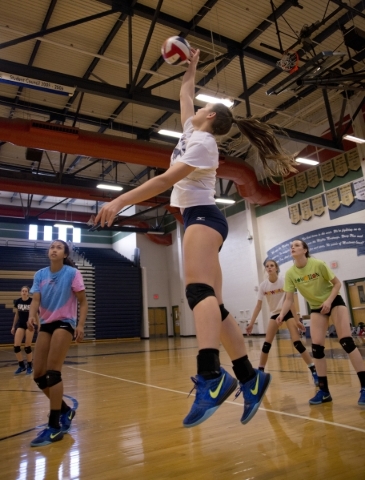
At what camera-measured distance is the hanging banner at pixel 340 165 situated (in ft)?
47.7

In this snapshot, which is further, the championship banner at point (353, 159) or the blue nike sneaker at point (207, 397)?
the championship banner at point (353, 159)

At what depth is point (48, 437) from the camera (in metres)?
2.73

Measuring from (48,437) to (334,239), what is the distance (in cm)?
1398

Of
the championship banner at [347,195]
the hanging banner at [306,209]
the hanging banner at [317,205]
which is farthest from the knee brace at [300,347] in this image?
the hanging banner at [306,209]

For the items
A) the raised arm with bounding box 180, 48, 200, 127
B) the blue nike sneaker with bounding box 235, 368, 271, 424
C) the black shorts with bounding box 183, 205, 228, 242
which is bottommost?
the blue nike sneaker with bounding box 235, 368, 271, 424

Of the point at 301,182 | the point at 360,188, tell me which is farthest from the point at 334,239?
the point at 301,182

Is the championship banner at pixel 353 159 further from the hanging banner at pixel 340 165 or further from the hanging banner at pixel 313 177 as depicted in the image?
the hanging banner at pixel 313 177

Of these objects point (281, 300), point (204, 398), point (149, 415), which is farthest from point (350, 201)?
point (204, 398)

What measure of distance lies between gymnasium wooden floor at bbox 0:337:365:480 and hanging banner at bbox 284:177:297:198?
13.0m

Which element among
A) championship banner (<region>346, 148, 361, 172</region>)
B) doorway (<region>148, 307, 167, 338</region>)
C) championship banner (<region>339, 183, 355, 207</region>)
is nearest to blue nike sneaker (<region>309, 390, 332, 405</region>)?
championship banner (<region>339, 183, 355, 207</region>)

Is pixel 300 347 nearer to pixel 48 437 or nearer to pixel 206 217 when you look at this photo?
pixel 48 437

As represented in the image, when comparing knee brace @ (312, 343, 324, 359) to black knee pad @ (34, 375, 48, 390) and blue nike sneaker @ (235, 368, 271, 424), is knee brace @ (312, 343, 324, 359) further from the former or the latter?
black knee pad @ (34, 375, 48, 390)

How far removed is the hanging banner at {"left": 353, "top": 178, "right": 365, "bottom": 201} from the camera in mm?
13867

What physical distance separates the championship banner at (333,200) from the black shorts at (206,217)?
45.5ft
